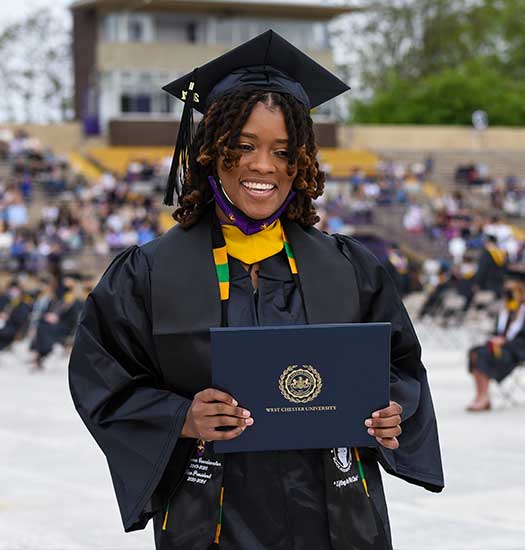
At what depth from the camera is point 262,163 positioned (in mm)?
3150

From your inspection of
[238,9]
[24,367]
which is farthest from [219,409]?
[238,9]

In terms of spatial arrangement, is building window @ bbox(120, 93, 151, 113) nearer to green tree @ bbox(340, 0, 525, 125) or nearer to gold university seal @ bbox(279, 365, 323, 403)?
green tree @ bbox(340, 0, 525, 125)

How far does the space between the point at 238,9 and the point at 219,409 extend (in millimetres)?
44535

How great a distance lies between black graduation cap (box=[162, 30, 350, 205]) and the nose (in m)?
0.17

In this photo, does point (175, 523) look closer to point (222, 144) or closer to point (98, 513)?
point (222, 144)

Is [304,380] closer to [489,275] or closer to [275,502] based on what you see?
[275,502]

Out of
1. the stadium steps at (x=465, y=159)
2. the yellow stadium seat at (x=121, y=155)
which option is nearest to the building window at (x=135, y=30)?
the yellow stadium seat at (x=121, y=155)

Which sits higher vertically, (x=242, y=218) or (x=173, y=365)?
(x=242, y=218)

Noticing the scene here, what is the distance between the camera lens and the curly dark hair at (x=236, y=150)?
3156 mm

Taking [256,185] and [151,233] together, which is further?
[151,233]

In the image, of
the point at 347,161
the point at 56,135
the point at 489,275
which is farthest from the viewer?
the point at 347,161

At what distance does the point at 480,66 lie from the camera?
54906 mm

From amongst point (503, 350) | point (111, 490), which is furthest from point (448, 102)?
point (111, 490)

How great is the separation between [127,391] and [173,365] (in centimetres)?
13
